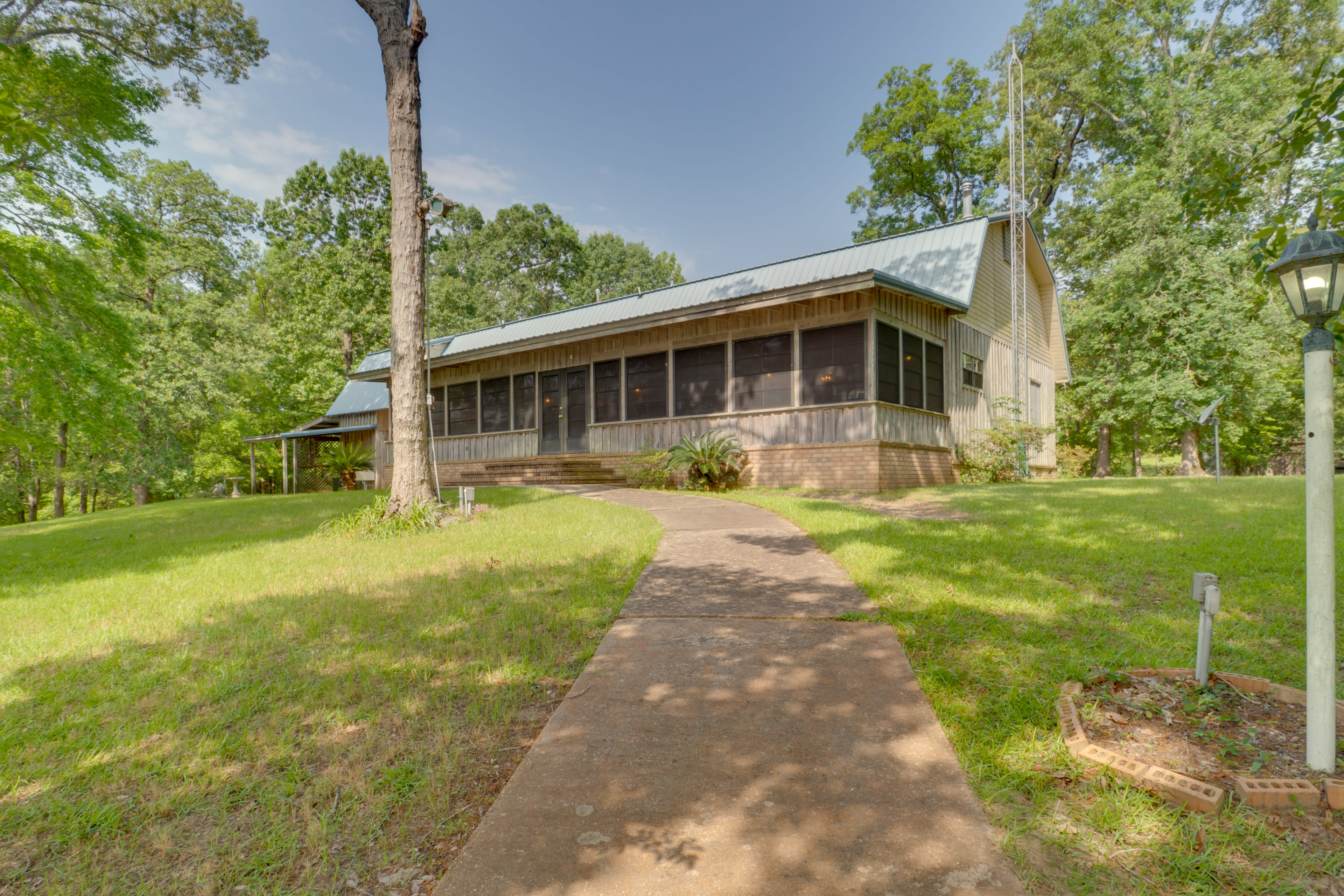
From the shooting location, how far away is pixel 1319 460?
2018 millimetres

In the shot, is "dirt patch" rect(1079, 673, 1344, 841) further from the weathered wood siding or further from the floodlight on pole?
the floodlight on pole

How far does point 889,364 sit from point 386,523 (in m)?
8.99

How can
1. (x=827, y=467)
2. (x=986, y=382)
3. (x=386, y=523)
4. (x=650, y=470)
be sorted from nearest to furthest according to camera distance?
1. (x=386, y=523)
2. (x=827, y=467)
3. (x=650, y=470)
4. (x=986, y=382)

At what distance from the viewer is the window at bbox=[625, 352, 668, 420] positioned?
45.4 feet

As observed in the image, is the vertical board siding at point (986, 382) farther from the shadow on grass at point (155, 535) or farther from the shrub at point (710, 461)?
the shadow on grass at point (155, 535)

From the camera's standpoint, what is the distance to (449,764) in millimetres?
2080

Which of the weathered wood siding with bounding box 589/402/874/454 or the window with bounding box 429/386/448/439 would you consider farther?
the window with bounding box 429/386/448/439

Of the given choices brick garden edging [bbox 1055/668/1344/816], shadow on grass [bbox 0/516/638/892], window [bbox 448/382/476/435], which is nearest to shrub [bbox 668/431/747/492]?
shadow on grass [bbox 0/516/638/892]

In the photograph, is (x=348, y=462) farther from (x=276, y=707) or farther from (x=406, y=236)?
(x=276, y=707)

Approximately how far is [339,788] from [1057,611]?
373cm

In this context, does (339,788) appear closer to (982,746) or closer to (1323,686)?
(982,746)

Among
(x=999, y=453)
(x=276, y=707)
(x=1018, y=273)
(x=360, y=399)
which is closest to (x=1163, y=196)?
(x=1018, y=273)

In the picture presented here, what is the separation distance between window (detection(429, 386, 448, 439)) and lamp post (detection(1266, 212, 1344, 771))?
1904 centimetres

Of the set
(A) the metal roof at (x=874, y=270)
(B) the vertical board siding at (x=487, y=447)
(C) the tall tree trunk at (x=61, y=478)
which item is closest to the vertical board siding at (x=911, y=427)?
(A) the metal roof at (x=874, y=270)
